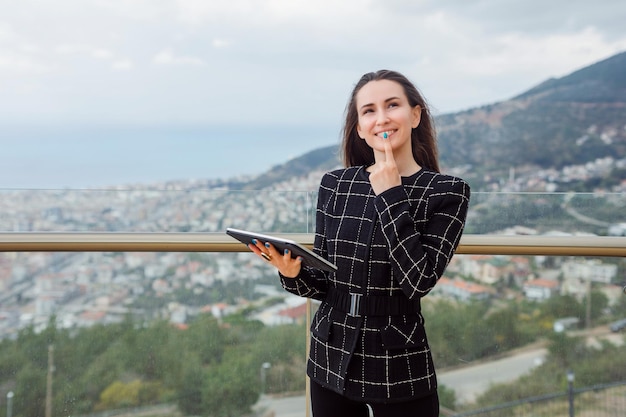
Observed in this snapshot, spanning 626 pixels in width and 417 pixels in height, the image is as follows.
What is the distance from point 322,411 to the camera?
136 cm

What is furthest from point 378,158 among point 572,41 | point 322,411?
point 572,41

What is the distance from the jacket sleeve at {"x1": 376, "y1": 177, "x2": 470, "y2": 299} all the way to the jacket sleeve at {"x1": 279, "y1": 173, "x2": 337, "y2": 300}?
215 millimetres

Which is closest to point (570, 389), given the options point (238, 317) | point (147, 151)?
point (238, 317)

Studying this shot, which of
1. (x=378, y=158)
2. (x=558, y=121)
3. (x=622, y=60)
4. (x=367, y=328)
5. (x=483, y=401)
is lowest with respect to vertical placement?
(x=483, y=401)

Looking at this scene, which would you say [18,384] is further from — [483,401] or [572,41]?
[572,41]

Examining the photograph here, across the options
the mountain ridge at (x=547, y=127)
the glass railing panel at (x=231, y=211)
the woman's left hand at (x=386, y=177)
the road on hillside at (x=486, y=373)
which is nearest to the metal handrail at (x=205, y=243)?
the glass railing panel at (x=231, y=211)

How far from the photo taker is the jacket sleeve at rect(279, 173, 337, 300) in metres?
1.37

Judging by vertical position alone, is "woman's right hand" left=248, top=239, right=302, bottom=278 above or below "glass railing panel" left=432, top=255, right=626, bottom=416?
above

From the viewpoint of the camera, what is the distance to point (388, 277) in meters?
1.27

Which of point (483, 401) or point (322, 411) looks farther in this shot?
point (483, 401)

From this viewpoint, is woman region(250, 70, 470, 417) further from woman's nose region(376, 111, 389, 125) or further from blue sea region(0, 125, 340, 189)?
blue sea region(0, 125, 340, 189)

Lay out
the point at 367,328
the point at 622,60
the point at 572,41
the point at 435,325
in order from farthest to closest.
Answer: the point at 572,41, the point at 622,60, the point at 435,325, the point at 367,328

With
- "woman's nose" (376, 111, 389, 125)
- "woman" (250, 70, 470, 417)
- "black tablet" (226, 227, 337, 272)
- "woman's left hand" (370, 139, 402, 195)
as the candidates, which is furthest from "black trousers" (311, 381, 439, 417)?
"woman's nose" (376, 111, 389, 125)

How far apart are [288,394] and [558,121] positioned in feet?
8.94
